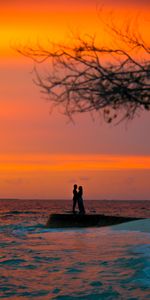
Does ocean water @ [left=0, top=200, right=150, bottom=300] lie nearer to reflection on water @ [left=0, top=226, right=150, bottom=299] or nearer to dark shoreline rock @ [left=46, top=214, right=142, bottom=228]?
reflection on water @ [left=0, top=226, right=150, bottom=299]

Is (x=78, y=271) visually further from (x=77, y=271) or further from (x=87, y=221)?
(x=87, y=221)

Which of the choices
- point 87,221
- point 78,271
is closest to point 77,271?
point 78,271

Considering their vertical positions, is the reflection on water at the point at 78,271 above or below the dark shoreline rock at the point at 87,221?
below

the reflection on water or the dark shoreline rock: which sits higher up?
the dark shoreline rock

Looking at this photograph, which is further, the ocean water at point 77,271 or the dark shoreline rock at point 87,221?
the dark shoreline rock at point 87,221

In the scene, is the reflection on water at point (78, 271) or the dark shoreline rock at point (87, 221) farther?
the dark shoreline rock at point (87, 221)

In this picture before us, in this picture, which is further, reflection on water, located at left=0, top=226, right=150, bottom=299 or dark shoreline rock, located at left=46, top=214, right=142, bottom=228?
dark shoreline rock, located at left=46, top=214, right=142, bottom=228

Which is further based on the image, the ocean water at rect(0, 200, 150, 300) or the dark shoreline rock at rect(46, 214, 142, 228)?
the dark shoreline rock at rect(46, 214, 142, 228)

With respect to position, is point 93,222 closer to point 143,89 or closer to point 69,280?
point 69,280

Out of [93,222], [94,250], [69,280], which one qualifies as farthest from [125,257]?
[93,222]

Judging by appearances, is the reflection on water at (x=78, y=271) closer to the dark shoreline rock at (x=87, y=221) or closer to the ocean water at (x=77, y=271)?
the ocean water at (x=77, y=271)

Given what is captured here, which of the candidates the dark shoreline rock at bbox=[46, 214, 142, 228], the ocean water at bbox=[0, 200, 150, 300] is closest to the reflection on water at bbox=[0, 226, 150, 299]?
the ocean water at bbox=[0, 200, 150, 300]

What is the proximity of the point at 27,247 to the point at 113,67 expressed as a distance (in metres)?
12.5

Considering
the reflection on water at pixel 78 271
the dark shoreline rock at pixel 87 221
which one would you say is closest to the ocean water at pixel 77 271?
the reflection on water at pixel 78 271
